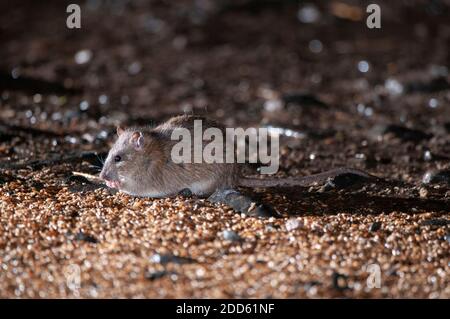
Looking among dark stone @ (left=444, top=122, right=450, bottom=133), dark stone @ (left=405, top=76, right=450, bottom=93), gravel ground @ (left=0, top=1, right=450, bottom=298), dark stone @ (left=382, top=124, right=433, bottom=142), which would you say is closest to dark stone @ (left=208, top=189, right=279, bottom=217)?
gravel ground @ (left=0, top=1, right=450, bottom=298)

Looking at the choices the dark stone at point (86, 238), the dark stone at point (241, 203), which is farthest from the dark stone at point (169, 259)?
the dark stone at point (241, 203)

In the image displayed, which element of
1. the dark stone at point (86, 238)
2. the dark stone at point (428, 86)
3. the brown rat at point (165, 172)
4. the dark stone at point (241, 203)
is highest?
the dark stone at point (428, 86)

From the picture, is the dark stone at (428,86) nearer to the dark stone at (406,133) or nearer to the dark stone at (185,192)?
the dark stone at (406,133)

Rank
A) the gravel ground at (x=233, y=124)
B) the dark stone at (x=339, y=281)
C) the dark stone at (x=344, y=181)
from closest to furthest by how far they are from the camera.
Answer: the dark stone at (x=339, y=281) < the gravel ground at (x=233, y=124) < the dark stone at (x=344, y=181)

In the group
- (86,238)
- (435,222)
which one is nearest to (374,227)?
(435,222)

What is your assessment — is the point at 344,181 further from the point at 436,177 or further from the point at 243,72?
the point at 243,72

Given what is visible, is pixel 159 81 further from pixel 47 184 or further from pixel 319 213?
pixel 319 213
